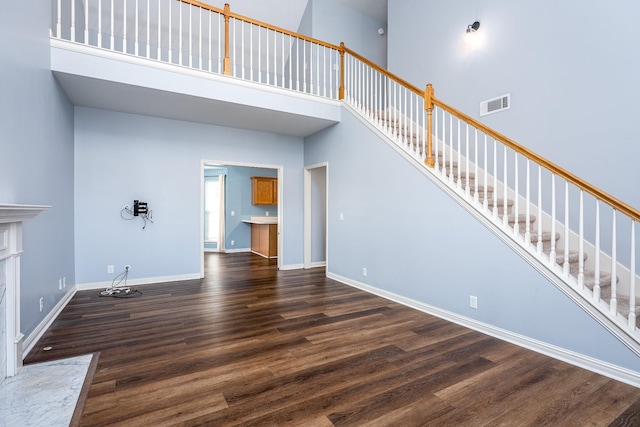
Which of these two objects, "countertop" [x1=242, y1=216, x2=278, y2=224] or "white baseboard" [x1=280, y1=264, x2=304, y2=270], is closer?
"white baseboard" [x1=280, y1=264, x2=304, y2=270]

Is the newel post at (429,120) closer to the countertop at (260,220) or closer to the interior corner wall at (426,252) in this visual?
the interior corner wall at (426,252)

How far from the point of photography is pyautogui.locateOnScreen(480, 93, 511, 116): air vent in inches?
159

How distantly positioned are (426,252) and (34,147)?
411cm

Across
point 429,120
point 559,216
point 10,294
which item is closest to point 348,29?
point 429,120

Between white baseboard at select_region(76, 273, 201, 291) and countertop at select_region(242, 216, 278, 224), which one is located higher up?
countertop at select_region(242, 216, 278, 224)

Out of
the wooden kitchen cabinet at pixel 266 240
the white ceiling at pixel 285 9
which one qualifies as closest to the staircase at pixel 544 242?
the white ceiling at pixel 285 9

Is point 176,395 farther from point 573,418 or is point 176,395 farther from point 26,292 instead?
point 573,418

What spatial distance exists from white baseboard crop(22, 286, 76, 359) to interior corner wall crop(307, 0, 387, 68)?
6.07 metres

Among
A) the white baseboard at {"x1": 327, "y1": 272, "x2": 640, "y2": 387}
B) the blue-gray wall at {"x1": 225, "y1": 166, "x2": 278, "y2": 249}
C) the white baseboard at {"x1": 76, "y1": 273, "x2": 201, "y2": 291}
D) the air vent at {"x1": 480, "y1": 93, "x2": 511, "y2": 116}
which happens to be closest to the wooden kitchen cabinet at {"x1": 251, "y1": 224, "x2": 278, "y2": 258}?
→ the blue-gray wall at {"x1": 225, "y1": 166, "x2": 278, "y2": 249}

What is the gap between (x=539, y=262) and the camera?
2.68m

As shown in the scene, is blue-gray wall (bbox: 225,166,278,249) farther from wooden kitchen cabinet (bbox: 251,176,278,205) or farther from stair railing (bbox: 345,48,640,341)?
stair railing (bbox: 345,48,640,341)

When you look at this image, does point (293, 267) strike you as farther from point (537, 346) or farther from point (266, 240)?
point (537, 346)

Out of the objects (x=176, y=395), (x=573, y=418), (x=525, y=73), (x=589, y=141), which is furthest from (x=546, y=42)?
(x=176, y=395)

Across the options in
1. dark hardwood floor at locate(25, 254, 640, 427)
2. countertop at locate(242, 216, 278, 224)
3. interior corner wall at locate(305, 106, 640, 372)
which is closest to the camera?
dark hardwood floor at locate(25, 254, 640, 427)
